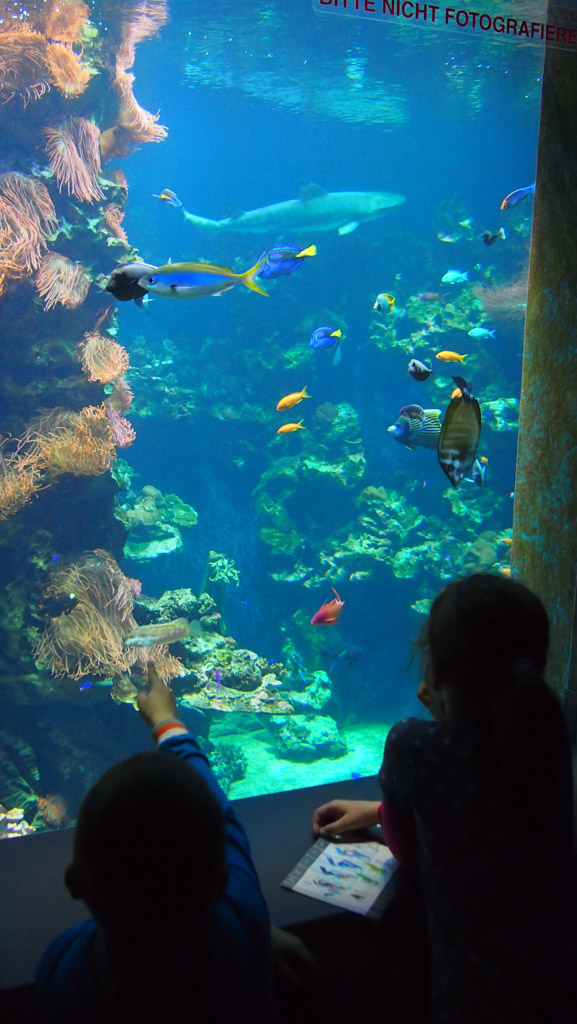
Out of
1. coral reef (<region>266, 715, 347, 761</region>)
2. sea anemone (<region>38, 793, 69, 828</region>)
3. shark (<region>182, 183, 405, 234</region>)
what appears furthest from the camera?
shark (<region>182, 183, 405, 234</region>)

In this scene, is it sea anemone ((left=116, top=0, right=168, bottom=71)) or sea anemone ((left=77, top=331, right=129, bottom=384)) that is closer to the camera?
sea anemone ((left=77, top=331, right=129, bottom=384))

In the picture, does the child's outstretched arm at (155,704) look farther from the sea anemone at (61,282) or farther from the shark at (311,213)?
the shark at (311,213)

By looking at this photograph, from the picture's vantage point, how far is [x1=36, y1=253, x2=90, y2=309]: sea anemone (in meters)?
5.49

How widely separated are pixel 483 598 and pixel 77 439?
4987 millimetres

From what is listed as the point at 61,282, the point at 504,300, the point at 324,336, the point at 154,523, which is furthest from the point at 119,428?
the point at 504,300

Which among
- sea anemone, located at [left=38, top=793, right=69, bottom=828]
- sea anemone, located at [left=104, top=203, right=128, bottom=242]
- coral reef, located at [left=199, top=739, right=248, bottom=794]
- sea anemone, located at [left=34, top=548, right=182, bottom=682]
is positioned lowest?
coral reef, located at [left=199, top=739, right=248, bottom=794]

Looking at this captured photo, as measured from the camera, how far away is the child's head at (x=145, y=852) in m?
0.81

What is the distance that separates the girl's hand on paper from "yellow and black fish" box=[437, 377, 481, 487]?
1.20 metres

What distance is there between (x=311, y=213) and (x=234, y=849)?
1419cm

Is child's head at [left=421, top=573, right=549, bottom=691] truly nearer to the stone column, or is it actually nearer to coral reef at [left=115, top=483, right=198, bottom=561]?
the stone column

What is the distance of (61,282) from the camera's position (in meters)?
5.61

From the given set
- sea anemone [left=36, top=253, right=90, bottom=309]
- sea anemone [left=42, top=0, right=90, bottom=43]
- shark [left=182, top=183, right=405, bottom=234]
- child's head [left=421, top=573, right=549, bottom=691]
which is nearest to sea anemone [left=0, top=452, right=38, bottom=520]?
sea anemone [left=36, top=253, right=90, bottom=309]

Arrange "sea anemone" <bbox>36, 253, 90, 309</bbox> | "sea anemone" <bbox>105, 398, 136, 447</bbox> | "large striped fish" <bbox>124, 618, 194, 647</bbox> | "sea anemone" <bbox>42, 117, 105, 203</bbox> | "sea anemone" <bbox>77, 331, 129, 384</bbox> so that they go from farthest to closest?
"sea anemone" <bbox>105, 398, 136, 447</bbox> < "sea anemone" <bbox>42, 117, 105, 203</bbox> < "sea anemone" <bbox>77, 331, 129, 384</bbox> < "sea anemone" <bbox>36, 253, 90, 309</bbox> < "large striped fish" <bbox>124, 618, 194, 647</bbox>

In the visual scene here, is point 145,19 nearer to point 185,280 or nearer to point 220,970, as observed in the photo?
point 185,280
